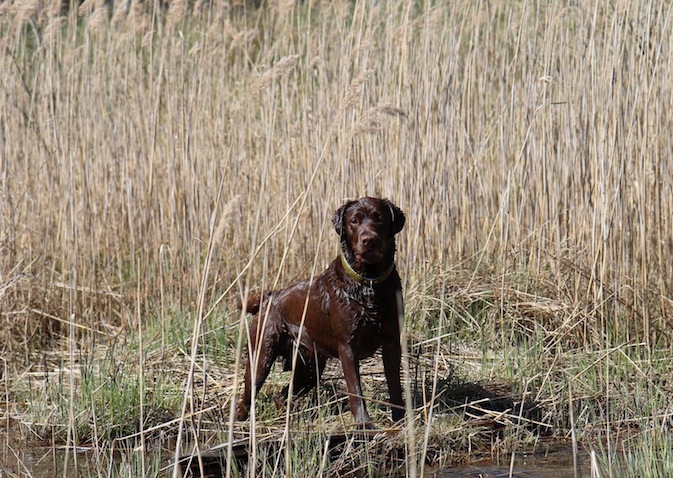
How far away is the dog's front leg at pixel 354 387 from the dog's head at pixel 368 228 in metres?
0.35

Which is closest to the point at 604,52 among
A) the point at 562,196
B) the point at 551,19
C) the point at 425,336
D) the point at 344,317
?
the point at 551,19

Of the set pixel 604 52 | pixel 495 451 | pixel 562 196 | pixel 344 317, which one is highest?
pixel 604 52

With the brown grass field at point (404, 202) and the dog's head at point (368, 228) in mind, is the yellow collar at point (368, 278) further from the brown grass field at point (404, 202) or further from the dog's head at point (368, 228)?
the brown grass field at point (404, 202)

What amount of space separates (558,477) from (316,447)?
A: 0.84m

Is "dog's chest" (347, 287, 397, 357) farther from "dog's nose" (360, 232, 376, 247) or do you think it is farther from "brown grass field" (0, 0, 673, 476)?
"brown grass field" (0, 0, 673, 476)

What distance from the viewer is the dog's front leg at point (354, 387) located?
11.7 ft

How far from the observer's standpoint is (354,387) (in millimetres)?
3613

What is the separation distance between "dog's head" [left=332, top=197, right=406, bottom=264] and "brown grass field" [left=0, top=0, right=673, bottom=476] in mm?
467

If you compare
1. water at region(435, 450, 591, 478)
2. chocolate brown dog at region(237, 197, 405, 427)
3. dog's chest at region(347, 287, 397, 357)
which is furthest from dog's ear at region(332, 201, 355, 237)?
water at region(435, 450, 591, 478)

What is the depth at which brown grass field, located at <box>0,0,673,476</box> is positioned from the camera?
4.39 meters

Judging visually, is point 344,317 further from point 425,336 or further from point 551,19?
point 551,19

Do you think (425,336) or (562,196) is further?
(562,196)

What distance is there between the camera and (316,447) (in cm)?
319

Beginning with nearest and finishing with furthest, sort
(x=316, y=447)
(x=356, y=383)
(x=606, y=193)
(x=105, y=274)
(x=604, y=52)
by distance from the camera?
1. (x=316, y=447)
2. (x=356, y=383)
3. (x=606, y=193)
4. (x=604, y=52)
5. (x=105, y=274)
